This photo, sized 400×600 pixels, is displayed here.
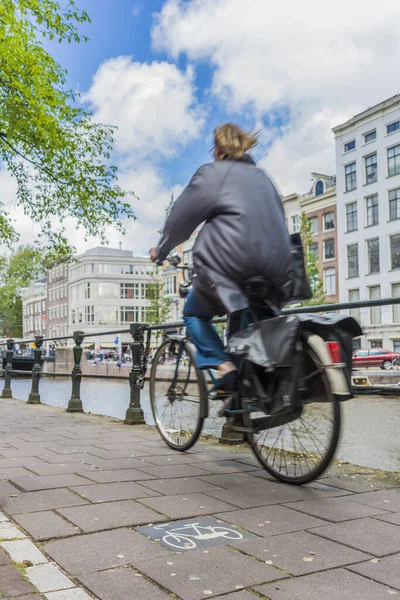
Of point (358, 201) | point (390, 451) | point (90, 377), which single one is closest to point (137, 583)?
point (390, 451)

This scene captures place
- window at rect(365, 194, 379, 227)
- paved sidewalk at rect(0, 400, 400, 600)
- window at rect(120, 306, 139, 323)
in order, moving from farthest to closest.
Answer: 1. window at rect(120, 306, 139, 323)
2. window at rect(365, 194, 379, 227)
3. paved sidewalk at rect(0, 400, 400, 600)

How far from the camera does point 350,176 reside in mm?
43906

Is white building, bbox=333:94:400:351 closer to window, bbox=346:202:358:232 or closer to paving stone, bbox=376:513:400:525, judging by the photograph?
window, bbox=346:202:358:232

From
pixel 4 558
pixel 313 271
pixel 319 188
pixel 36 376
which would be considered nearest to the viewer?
pixel 4 558

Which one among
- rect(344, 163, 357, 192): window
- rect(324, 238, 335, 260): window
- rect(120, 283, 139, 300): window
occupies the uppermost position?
rect(344, 163, 357, 192): window

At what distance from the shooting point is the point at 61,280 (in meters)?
98.7

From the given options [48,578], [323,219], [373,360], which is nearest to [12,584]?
[48,578]

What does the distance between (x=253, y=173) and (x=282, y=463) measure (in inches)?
61.8

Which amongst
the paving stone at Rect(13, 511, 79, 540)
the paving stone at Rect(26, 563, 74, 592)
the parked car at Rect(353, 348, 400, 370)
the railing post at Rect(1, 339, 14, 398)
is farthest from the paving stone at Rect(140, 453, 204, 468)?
the railing post at Rect(1, 339, 14, 398)

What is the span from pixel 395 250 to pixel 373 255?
5.97 feet

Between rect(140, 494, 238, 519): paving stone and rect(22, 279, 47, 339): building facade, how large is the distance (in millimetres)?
101501

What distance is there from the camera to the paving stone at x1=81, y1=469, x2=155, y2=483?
362 centimetres

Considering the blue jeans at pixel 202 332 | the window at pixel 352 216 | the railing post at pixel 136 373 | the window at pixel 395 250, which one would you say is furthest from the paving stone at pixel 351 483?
the window at pixel 352 216

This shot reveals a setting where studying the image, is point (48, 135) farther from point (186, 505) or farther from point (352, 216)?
point (352, 216)
